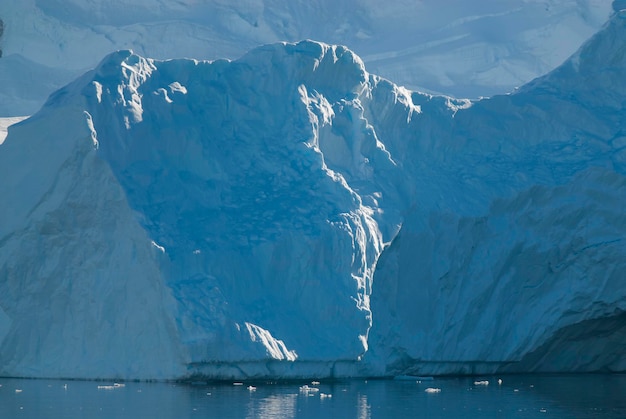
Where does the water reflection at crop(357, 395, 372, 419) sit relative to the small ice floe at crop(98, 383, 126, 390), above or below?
below

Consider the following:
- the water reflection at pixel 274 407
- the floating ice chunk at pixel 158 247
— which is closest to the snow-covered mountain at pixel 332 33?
the floating ice chunk at pixel 158 247

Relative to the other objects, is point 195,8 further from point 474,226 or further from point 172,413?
point 172,413

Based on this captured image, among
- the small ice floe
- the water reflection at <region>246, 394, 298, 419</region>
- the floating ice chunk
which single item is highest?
the floating ice chunk

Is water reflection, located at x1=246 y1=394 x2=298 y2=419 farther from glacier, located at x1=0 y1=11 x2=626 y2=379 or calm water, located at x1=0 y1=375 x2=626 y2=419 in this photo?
glacier, located at x1=0 y1=11 x2=626 y2=379

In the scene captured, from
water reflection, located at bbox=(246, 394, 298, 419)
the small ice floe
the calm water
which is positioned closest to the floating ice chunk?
the calm water

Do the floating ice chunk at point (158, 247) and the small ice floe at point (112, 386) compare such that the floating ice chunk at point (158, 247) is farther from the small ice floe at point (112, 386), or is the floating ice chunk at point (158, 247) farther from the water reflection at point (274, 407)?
the water reflection at point (274, 407)

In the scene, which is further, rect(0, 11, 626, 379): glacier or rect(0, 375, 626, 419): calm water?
rect(0, 11, 626, 379): glacier

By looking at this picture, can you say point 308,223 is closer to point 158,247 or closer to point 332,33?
point 158,247

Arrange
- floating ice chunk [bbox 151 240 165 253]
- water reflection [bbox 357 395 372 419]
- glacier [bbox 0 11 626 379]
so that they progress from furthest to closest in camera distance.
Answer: glacier [bbox 0 11 626 379] < floating ice chunk [bbox 151 240 165 253] < water reflection [bbox 357 395 372 419]
